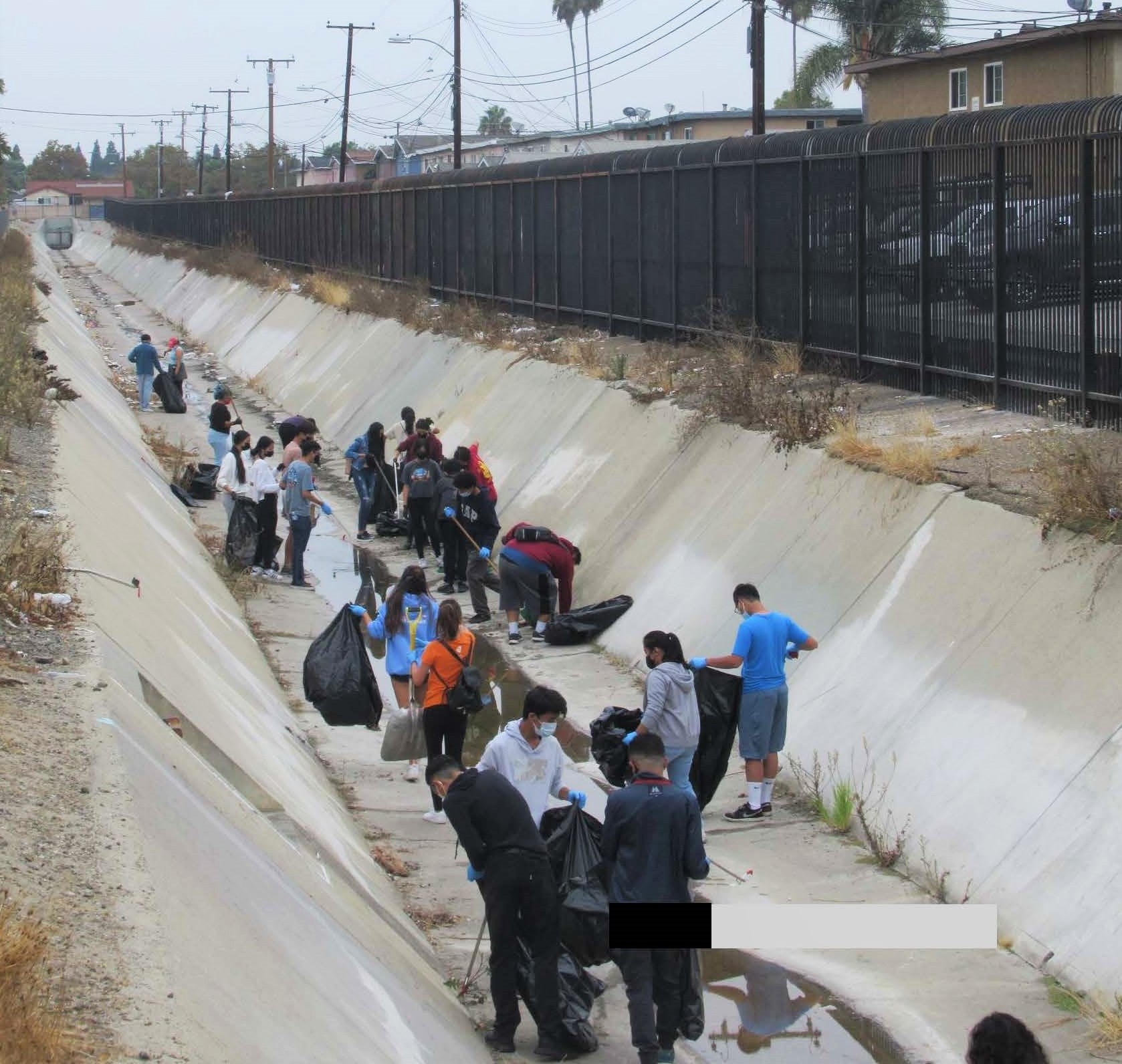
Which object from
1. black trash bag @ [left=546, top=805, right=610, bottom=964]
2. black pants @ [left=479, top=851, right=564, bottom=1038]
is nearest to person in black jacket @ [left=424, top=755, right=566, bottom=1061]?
black pants @ [left=479, top=851, right=564, bottom=1038]

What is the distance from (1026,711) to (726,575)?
15.9 feet

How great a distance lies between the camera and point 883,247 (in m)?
16.4

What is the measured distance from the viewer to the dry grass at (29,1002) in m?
4.54

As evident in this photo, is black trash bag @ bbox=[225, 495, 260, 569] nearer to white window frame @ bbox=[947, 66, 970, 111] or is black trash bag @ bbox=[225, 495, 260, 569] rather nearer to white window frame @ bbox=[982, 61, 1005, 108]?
white window frame @ bbox=[982, 61, 1005, 108]

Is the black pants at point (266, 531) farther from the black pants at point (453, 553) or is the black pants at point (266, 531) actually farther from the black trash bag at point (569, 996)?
the black trash bag at point (569, 996)

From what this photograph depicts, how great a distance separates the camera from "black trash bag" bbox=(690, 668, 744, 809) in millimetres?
10133

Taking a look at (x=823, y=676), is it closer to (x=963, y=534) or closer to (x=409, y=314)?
(x=963, y=534)

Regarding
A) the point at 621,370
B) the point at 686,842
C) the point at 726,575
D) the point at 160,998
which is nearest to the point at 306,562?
the point at 621,370

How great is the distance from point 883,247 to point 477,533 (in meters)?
5.07

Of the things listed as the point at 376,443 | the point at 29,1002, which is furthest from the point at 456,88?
the point at 29,1002

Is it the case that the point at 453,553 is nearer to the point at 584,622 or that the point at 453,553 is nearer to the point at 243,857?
the point at 584,622

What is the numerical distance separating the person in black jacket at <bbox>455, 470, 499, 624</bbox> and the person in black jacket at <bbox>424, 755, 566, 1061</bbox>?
8.77m

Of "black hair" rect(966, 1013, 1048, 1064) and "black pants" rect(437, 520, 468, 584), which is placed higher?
"black pants" rect(437, 520, 468, 584)

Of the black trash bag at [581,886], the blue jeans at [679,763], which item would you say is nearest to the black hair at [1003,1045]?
the black trash bag at [581,886]
